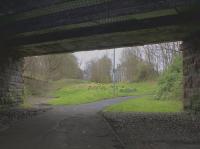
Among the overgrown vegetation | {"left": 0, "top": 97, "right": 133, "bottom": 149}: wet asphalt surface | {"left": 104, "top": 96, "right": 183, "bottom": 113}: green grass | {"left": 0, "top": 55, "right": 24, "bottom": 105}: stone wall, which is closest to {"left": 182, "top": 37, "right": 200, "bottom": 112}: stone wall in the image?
{"left": 104, "top": 96, "right": 183, "bottom": 113}: green grass

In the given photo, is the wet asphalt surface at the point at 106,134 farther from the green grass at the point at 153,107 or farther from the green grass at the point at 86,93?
the green grass at the point at 86,93

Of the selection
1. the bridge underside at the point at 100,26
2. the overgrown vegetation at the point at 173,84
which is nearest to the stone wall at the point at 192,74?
the bridge underside at the point at 100,26

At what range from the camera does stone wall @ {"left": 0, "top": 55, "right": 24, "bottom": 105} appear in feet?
72.2

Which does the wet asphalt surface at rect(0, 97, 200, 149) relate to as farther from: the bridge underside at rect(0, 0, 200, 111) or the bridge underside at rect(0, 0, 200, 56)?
the bridge underside at rect(0, 0, 200, 56)

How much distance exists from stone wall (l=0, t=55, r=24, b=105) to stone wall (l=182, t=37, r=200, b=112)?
Result: 35.9 feet

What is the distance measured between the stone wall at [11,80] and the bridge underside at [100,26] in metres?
0.06

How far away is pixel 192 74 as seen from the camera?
18.4m

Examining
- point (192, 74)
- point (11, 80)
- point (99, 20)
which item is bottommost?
point (11, 80)

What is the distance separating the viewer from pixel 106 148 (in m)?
9.56

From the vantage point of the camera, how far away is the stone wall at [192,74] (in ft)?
58.2

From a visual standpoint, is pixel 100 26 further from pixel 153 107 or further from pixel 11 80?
pixel 11 80

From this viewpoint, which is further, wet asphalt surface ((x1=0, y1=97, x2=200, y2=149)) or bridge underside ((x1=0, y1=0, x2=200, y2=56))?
bridge underside ((x1=0, y1=0, x2=200, y2=56))

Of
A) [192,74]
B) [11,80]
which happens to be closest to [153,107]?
[192,74]

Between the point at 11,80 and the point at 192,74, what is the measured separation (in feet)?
38.9
